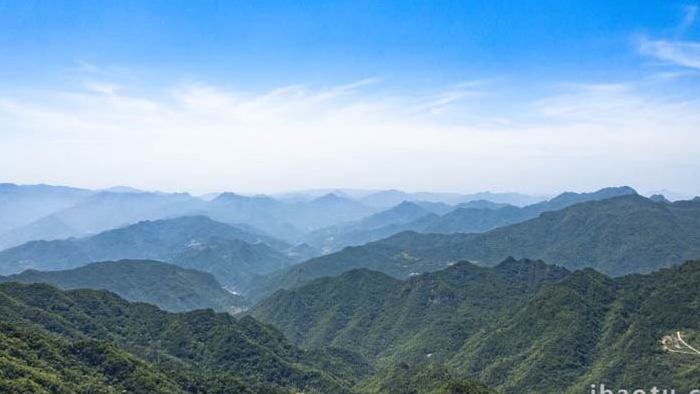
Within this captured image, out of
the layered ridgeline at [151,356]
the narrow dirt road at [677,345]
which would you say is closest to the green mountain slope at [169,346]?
the layered ridgeline at [151,356]

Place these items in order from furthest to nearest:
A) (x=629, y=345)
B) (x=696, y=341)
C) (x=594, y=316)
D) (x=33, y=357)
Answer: (x=594, y=316) → (x=629, y=345) → (x=696, y=341) → (x=33, y=357)

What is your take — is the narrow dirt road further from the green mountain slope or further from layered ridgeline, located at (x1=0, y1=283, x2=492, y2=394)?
the green mountain slope

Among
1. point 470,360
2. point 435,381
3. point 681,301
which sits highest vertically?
point 681,301

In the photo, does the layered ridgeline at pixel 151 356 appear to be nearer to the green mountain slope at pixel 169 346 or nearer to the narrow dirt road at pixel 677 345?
the green mountain slope at pixel 169 346

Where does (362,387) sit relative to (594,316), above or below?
below

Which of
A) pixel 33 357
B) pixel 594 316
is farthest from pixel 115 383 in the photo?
pixel 594 316

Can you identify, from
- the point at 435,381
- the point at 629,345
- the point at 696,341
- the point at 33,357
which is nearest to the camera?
the point at 33,357

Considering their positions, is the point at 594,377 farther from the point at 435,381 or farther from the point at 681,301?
the point at 435,381

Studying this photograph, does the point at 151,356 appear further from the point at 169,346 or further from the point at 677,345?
the point at 677,345
